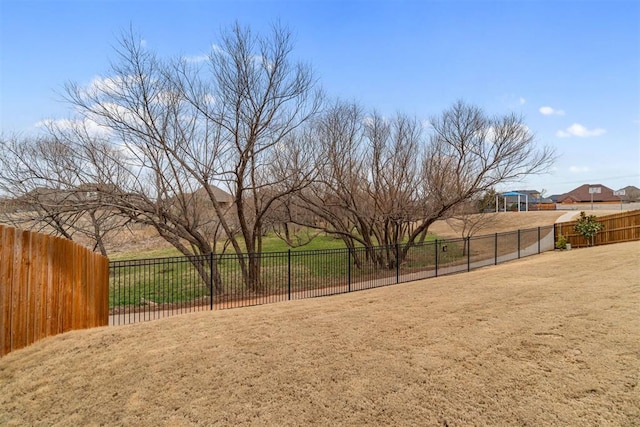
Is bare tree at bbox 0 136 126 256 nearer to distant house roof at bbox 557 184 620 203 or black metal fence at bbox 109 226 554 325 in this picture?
black metal fence at bbox 109 226 554 325

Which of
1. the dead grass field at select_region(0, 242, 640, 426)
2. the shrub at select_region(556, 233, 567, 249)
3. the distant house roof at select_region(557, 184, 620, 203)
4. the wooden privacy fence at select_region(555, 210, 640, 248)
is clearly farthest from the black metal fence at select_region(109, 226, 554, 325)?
the distant house roof at select_region(557, 184, 620, 203)

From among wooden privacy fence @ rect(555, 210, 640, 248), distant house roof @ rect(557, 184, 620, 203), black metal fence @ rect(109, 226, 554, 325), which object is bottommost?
black metal fence @ rect(109, 226, 554, 325)

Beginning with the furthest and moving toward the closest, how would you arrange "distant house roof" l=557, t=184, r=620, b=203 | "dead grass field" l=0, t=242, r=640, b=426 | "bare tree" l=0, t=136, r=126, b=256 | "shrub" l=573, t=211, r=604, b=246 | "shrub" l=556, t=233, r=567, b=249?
"distant house roof" l=557, t=184, r=620, b=203, "shrub" l=556, t=233, r=567, b=249, "shrub" l=573, t=211, r=604, b=246, "bare tree" l=0, t=136, r=126, b=256, "dead grass field" l=0, t=242, r=640, b=426

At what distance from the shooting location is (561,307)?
5.32 m

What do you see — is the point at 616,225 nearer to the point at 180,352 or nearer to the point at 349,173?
the point at 349,173

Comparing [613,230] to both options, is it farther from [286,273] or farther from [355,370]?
[355,370]

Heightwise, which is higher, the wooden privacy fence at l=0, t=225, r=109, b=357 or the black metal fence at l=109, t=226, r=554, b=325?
the wooden privacy fence at l=0, t=225, r=109, b=357

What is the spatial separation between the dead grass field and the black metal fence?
15.4 ft

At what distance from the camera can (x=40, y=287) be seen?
5172 mm

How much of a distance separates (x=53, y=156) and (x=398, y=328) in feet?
43.0

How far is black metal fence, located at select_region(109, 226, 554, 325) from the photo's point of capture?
10.9 metres

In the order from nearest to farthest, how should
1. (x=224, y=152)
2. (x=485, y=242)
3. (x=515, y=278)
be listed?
(x=515, y=278)
(x=224, y=152)
(x=485, y=242)

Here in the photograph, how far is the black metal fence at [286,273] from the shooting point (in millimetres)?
10867

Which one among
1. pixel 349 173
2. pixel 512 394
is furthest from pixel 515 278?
pixel 349 173
